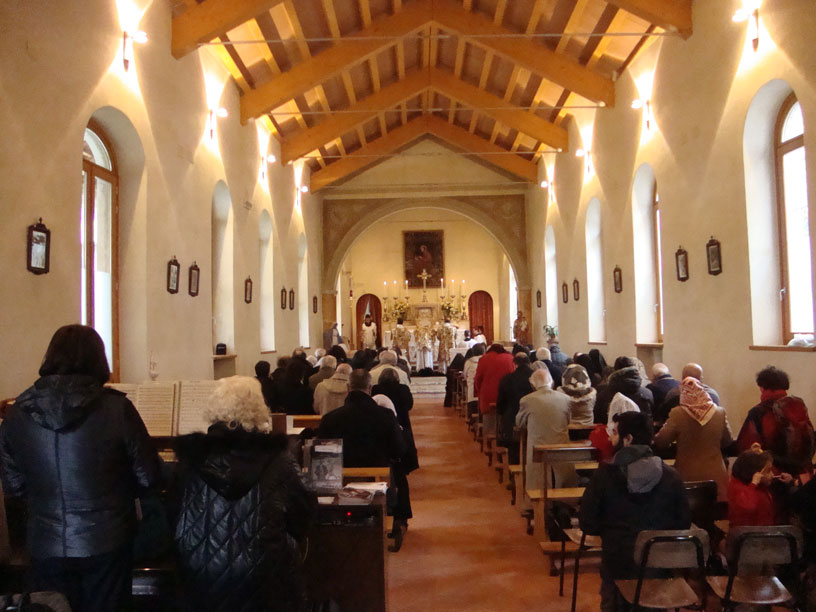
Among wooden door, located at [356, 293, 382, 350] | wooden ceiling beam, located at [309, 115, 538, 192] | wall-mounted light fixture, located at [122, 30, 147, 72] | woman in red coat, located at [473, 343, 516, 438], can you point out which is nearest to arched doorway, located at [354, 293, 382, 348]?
wooden door, located at [356, 293, 382, 350]

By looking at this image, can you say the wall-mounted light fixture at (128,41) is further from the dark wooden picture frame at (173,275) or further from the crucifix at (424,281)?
the crucifix at (424,281)

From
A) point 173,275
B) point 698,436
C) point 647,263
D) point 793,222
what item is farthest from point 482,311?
point 698,436

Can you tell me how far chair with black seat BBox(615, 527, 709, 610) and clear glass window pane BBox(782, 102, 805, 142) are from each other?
15.7ft

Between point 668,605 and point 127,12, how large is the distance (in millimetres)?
6530

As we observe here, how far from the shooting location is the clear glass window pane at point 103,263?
6.75 m

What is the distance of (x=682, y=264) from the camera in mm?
8297

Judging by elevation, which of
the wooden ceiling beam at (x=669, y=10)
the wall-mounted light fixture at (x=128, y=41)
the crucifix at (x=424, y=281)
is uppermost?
the wooden ceiling beam at (x=669, y=10)

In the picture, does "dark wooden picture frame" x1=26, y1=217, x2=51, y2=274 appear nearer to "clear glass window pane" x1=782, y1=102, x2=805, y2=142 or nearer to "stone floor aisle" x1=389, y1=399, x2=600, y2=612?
"stone floor aisle" x1=389, y1=399, x2=600, y2=612

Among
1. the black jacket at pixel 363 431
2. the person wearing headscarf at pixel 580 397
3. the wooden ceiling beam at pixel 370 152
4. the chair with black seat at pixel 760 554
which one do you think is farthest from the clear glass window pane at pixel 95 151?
the wooden ceiling beam at pixel 370 152

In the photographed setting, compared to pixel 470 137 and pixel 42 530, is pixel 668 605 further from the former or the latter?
pixel 470 137

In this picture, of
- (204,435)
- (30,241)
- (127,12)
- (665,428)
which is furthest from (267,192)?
(204,435)

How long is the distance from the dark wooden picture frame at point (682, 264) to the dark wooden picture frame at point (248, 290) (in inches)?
244

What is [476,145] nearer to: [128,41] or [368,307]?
[368,307]

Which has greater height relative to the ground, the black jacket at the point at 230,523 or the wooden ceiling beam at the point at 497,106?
the wooden ceiling beam at the point at 497,106
